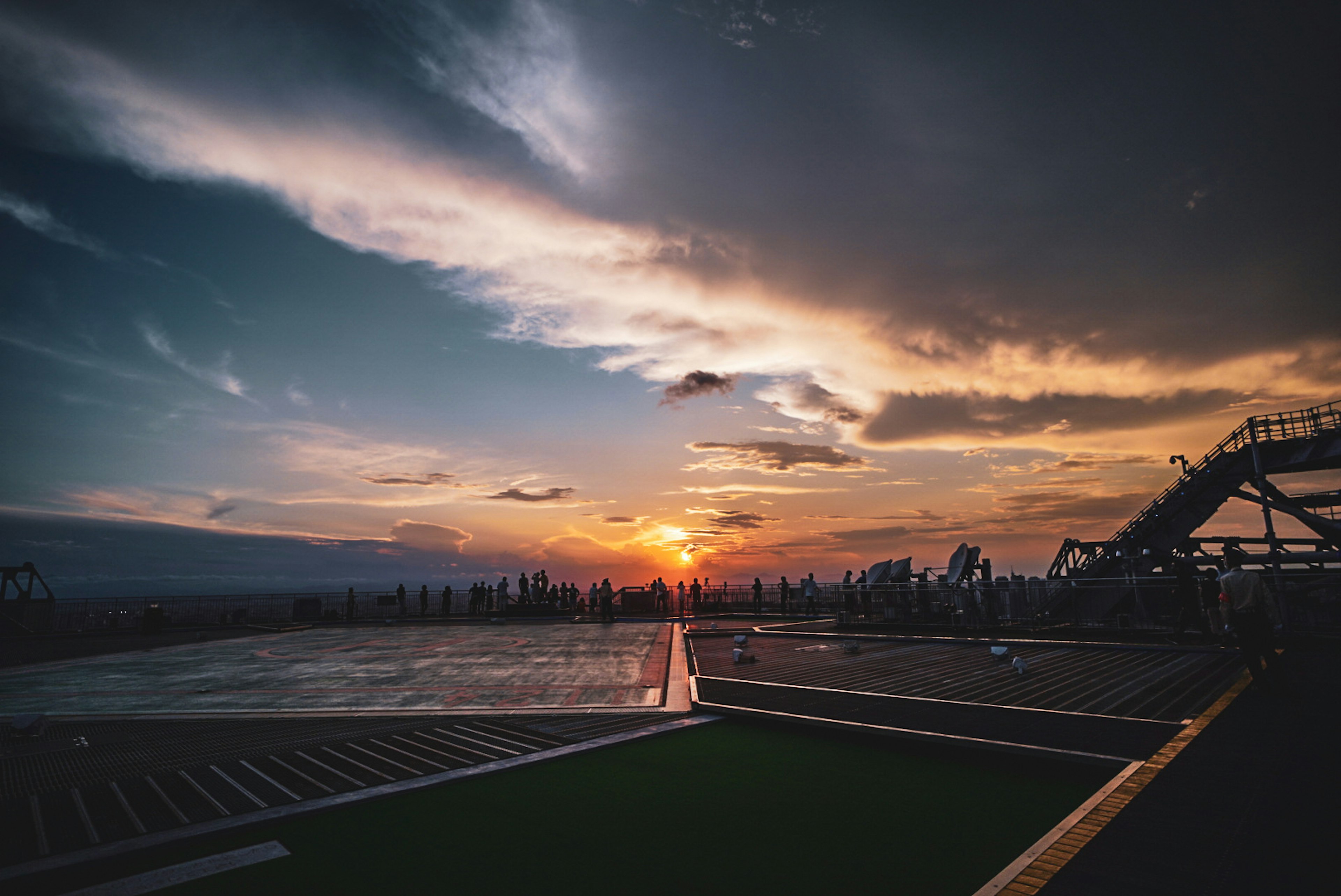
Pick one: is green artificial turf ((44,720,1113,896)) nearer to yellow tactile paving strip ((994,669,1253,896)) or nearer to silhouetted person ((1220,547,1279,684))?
yellow tactile paving strip ((994,669,1253,896))

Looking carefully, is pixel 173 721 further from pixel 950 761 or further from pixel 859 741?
pixel 950 761

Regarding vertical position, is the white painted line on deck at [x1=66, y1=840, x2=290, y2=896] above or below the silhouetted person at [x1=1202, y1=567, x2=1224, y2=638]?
below

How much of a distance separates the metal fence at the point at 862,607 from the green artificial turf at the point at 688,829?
1383 centimetres

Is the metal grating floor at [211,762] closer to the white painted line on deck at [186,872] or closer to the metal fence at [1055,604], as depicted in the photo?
the white painted line on deck at [186,872]

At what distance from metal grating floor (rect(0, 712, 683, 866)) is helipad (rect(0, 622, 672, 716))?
43.8 inches

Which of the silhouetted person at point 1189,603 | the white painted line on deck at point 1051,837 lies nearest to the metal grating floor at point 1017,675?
the silhouetted person at point 1189,603

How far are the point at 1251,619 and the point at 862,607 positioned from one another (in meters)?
19.3

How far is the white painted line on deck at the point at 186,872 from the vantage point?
405 centimetres

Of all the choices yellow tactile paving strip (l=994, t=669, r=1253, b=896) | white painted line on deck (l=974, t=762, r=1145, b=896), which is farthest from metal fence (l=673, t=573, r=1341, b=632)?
white painted line on deck (l=974, t=762, r=1145, b=896)

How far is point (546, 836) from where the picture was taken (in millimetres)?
4848

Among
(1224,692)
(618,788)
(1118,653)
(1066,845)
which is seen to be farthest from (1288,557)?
(618,788)

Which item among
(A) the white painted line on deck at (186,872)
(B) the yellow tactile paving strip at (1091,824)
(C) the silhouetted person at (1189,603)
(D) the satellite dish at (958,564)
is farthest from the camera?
(D) the satellite dish at (958,564)

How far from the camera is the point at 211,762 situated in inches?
269

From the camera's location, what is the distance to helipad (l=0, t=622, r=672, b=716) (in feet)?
33.8
